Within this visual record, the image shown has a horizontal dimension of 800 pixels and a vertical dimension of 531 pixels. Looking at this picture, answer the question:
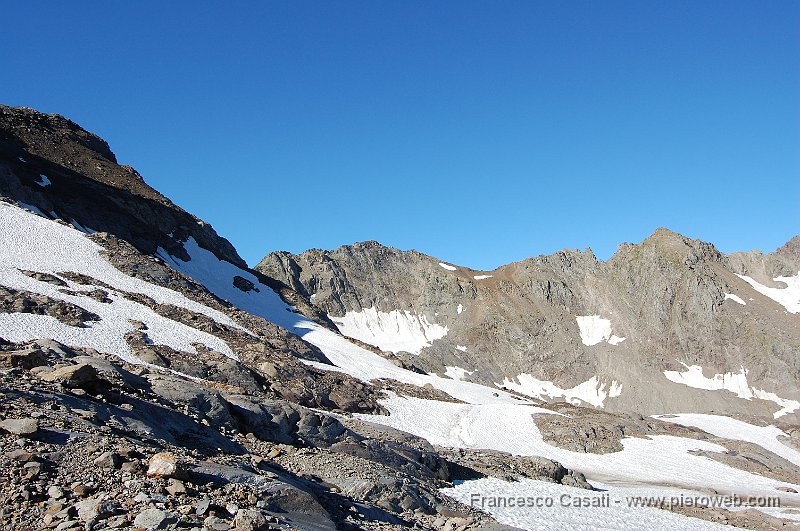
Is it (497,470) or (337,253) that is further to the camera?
(337,253)

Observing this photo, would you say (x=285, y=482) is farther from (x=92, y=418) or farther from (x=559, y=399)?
(x=559, y=399)

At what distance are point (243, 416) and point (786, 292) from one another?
571ft

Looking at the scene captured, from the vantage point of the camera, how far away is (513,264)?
602ft

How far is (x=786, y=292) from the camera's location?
150 m

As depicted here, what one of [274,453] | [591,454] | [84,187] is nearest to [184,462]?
[274,453]

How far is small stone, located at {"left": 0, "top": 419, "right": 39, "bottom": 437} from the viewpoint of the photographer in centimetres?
980

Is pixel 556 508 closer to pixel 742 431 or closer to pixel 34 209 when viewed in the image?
pixel 742 431

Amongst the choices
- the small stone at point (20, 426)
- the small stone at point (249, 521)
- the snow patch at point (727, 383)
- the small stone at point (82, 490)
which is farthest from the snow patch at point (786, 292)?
the small stone at point (20, 426)

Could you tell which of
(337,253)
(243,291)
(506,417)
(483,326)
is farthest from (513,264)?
(506,417)

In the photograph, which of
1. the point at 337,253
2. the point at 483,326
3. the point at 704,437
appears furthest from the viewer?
the point at 337,253

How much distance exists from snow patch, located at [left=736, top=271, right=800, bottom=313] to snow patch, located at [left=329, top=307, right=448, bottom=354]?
299ft

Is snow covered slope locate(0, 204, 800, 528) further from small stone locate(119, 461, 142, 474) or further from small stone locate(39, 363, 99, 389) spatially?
small stone locate(119, 461, 142, 474)

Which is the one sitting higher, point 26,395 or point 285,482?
point 26,395

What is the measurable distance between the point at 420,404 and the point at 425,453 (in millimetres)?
21341
